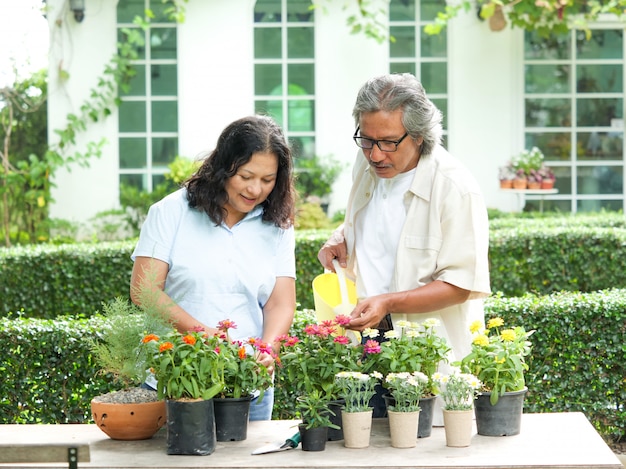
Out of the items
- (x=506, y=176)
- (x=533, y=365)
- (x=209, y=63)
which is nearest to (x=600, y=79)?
(x=506, y=176)

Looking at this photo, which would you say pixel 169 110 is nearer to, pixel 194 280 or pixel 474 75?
pixel 474 75

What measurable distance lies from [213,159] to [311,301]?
12.3 feet

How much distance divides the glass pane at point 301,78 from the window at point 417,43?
0.84 m

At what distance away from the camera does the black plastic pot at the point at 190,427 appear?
2.36 meters

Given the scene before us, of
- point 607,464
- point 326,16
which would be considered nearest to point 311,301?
point 607,464

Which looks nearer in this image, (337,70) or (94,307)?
(94,307)

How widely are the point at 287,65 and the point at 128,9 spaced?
5.70ft

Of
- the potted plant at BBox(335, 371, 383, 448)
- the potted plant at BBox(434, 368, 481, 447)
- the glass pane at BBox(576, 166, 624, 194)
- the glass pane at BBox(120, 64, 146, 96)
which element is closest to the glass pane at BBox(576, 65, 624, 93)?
the glass pane at BBox(576, 166, 624, 194)

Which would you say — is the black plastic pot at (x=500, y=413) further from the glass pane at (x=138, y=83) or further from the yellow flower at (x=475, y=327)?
the glass pane at (x=138, y=83)

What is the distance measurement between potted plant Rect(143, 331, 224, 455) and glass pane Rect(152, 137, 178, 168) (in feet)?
27.1

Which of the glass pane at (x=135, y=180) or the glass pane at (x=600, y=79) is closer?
the glass pane at (x=135, y=180)

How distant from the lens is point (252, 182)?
272 centimetres

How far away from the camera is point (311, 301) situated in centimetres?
644

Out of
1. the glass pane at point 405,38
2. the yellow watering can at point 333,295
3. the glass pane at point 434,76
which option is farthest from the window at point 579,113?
the yellow watering can at point 333,295
